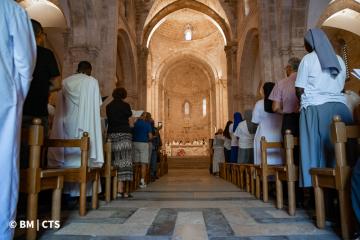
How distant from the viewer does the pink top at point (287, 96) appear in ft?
13.3

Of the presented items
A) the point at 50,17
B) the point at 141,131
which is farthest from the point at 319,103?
the point at 50,17

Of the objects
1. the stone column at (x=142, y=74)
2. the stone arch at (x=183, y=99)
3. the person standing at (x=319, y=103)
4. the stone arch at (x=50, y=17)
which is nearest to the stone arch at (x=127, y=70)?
the stone column at (x=142, y=74)

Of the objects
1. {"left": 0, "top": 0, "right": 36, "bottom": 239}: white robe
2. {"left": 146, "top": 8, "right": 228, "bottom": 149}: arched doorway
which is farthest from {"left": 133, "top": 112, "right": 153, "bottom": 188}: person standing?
{"left": 146, "top": 8, "right": 228, "bottom": 149}: arched doorway

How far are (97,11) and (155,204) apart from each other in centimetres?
888

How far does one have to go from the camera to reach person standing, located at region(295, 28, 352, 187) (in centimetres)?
299

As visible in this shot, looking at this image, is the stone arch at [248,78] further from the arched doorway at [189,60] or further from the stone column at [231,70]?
the arched doorway at [189,60]

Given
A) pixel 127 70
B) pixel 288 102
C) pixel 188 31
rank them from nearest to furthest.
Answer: pixel 288 102, pixel 127 70, pixel 188 31

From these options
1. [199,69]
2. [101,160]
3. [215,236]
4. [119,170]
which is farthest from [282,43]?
[199,69]

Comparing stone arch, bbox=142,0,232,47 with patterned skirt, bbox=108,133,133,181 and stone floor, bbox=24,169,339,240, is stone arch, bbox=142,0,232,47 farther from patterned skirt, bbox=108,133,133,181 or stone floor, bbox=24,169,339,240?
stone floor, bbox=24,169,339,240

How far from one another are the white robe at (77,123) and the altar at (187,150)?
21351 mm

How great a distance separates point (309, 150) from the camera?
9.95ft

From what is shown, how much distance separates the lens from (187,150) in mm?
25781

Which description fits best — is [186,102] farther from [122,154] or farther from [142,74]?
[122,154]

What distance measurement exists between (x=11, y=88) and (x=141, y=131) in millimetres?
4950
